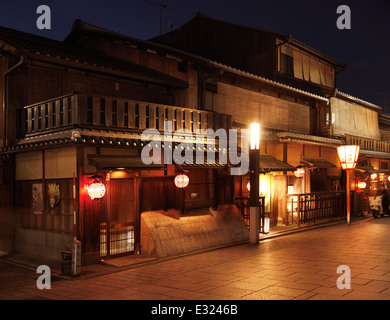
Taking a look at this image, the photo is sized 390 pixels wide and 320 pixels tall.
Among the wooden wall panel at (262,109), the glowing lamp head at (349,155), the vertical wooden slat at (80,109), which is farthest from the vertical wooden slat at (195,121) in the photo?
the glowing lamp head at (349,155)

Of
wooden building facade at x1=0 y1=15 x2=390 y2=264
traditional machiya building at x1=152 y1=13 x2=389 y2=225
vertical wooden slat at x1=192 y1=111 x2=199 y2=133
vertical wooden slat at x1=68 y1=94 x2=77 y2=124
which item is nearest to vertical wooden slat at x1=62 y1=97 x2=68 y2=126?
wooden building facade at x1=0 y1=15 x2=390 y2=264

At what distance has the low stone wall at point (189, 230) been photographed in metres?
15.2

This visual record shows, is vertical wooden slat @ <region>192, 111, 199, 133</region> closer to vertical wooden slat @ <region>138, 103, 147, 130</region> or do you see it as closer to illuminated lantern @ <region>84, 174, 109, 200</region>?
vertical wooden slat @ <region>138, 103, 147, 130</region>

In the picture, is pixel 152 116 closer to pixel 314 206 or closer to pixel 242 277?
pixel 242 277

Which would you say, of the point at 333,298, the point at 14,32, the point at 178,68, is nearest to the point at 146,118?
the point at 178,68

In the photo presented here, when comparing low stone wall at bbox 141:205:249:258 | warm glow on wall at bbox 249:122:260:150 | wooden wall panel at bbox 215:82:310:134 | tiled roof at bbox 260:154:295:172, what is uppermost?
wooden wall panel at bbox 215:82:310:134

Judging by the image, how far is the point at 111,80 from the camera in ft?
58.4

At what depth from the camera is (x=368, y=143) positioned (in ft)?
113

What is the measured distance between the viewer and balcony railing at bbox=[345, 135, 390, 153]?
31.6 metres

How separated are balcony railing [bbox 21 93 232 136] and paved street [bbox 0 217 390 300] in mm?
5409

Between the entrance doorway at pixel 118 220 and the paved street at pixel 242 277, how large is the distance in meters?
1.88

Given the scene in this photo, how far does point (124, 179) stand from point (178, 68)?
300 inches

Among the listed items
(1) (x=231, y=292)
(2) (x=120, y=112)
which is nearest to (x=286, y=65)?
(2) (x=120, y=112)
